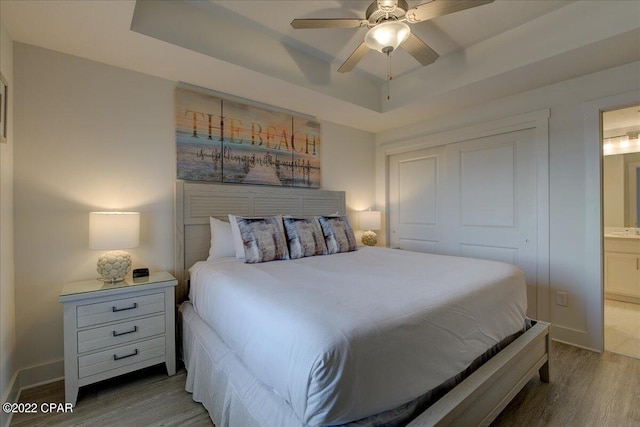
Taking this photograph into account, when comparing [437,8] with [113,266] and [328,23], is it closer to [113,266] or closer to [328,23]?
[328,23]

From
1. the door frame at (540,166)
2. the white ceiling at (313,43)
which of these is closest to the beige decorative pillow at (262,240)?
the white ceiling at (313,43)

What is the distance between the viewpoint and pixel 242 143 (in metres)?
2.93

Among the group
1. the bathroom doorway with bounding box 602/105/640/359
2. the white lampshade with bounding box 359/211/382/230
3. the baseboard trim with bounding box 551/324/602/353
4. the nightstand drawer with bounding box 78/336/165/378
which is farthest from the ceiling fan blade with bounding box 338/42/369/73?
the baseboard trim with bounding box 551/324/602/353

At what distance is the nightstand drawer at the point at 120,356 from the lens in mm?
1803

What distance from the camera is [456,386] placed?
1292 mm

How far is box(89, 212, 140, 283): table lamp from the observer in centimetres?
195

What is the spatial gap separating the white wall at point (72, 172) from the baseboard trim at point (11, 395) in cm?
7

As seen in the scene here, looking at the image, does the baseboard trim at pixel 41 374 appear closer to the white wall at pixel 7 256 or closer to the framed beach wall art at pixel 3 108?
the white wall at pixel 7 256

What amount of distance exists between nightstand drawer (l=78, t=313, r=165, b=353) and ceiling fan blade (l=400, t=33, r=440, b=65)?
101 inches

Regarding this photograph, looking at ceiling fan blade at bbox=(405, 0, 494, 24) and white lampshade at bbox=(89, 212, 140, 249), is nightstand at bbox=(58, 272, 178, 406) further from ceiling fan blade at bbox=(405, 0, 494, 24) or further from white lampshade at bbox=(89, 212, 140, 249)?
ceiling fan blade at bbox=(405, 0, 494, 24)

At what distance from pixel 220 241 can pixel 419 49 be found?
2145mm

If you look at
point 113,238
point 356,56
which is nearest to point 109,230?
point 113,238

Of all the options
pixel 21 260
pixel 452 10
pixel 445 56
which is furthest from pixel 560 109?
pixel 21 260

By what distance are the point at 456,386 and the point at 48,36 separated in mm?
3185
